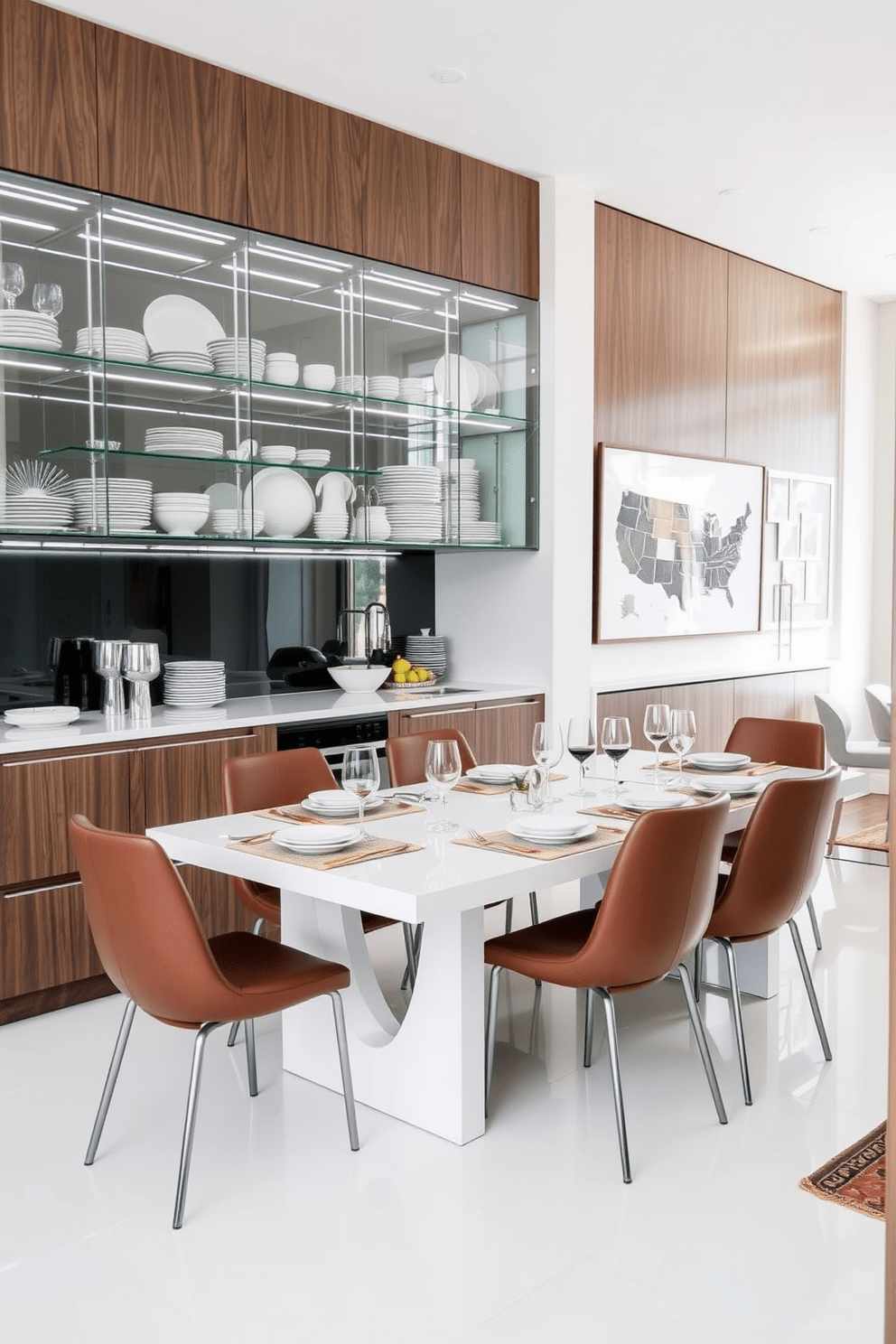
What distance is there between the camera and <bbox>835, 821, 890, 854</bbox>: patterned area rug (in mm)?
5711

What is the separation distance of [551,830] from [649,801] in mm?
436

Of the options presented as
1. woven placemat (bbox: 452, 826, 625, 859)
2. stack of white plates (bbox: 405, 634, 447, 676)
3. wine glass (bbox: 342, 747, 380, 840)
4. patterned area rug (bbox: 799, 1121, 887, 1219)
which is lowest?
patterned area rug (bbox: 799, 1121, 887, 1219)

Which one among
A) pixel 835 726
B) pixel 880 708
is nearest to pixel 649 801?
pixel 835 726

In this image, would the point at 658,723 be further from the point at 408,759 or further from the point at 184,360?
the point at 184,360

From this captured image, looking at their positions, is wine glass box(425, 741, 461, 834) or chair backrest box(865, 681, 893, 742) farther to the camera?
chair backrest box(865, 681, 893, 742)

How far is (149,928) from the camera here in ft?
7.34

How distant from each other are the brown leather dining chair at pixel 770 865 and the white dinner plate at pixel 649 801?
0.19 metres

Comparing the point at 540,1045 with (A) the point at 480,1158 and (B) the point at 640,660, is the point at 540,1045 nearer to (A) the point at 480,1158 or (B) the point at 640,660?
(A) the point at 480,1158

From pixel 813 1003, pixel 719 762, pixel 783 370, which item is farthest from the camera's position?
pixel 783 370

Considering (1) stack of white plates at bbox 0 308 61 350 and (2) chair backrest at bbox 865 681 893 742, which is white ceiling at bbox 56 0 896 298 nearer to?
(1) stack of white plates at bbox 0 308 61 350

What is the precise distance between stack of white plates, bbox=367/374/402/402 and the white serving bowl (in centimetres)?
19

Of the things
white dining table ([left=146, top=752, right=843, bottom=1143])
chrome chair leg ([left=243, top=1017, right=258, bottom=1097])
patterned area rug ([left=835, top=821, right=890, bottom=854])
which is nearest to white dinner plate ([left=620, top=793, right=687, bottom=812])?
white dining table ([left=146, top=752, right=843, bottom=1143])

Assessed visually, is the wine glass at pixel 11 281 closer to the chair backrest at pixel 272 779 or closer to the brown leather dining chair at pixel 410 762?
the chair backrest at pixel 272 779

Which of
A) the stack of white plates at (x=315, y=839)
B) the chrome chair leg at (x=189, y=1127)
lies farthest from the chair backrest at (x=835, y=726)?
the chrome chair leg at (x=189, y=1127)
